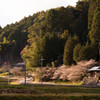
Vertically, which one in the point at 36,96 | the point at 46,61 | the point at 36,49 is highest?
the point at 36,49

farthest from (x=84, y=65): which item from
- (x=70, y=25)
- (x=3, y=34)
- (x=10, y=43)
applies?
(x=3, y=34)

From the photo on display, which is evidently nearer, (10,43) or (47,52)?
(47,52)

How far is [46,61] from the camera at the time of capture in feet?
180

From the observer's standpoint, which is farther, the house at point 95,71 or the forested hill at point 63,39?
the forested hill at point 63,39

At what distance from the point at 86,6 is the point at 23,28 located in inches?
1956

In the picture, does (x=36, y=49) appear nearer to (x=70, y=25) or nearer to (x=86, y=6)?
(x=70, y=25)

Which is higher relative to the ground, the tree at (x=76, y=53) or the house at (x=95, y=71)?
the tree at (x=76, y=53)

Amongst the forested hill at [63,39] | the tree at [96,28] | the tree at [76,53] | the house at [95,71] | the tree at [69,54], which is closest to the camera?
the house at [95,71]

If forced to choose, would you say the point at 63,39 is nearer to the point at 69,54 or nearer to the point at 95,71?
the point at 69,54

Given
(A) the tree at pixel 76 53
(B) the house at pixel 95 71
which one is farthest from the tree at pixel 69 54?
(B) the house at pixel 95 71

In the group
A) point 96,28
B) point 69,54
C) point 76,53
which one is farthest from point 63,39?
point 76,53

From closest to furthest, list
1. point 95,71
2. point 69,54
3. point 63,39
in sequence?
1. point 95,71
2. point 69,54
3. point 63,39

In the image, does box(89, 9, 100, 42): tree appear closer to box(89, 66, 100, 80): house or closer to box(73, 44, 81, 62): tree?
box(73, 44, 81, 62): tree

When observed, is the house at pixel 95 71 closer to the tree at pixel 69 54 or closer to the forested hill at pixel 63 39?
the forested hill at pixel 63 39
